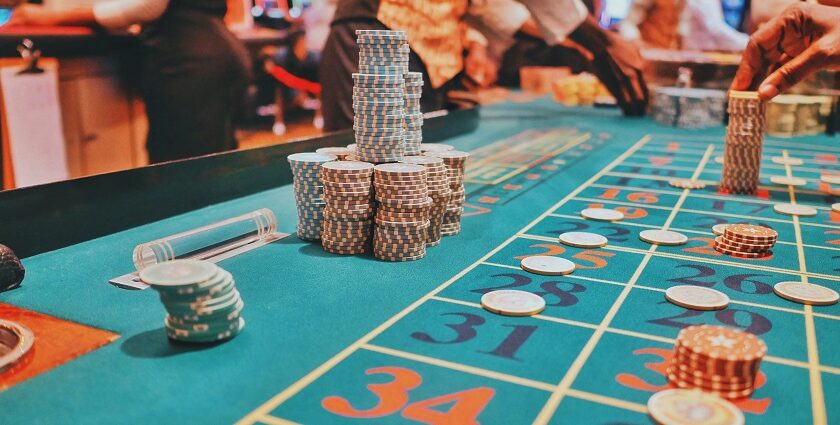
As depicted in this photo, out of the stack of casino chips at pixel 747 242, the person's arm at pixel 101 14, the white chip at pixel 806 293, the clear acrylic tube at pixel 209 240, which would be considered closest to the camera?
the white chip at pixel 806 293

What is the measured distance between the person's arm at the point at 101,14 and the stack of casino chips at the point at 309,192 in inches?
74.0

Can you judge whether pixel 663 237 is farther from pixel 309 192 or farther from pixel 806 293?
pixel 309 192

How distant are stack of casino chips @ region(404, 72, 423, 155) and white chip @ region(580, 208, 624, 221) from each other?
0.73 m

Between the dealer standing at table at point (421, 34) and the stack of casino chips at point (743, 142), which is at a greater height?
the dealer standing at table at point (421, 34)

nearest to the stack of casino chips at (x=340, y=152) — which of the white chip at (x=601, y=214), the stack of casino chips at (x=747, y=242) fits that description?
the white chip at (x=601, y=214)

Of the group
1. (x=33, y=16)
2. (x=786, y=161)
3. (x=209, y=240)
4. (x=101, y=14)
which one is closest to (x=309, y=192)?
(x=209, y=240)

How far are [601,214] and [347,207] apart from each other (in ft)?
3.60

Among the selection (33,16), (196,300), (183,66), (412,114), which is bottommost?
(196,300)

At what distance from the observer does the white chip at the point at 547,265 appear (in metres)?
2.14

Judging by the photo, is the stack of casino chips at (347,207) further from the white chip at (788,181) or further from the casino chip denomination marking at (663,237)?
the white chip at (788,181)

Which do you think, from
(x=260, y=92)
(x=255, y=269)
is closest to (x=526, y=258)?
(x=255, y=269)

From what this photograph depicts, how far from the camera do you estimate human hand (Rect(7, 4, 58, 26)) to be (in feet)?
13.6

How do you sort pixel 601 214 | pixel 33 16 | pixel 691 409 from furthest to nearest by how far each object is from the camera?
pixel 33 16 < pixel 601 214 < pixel 691 409

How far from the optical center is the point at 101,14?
407 centimetres
